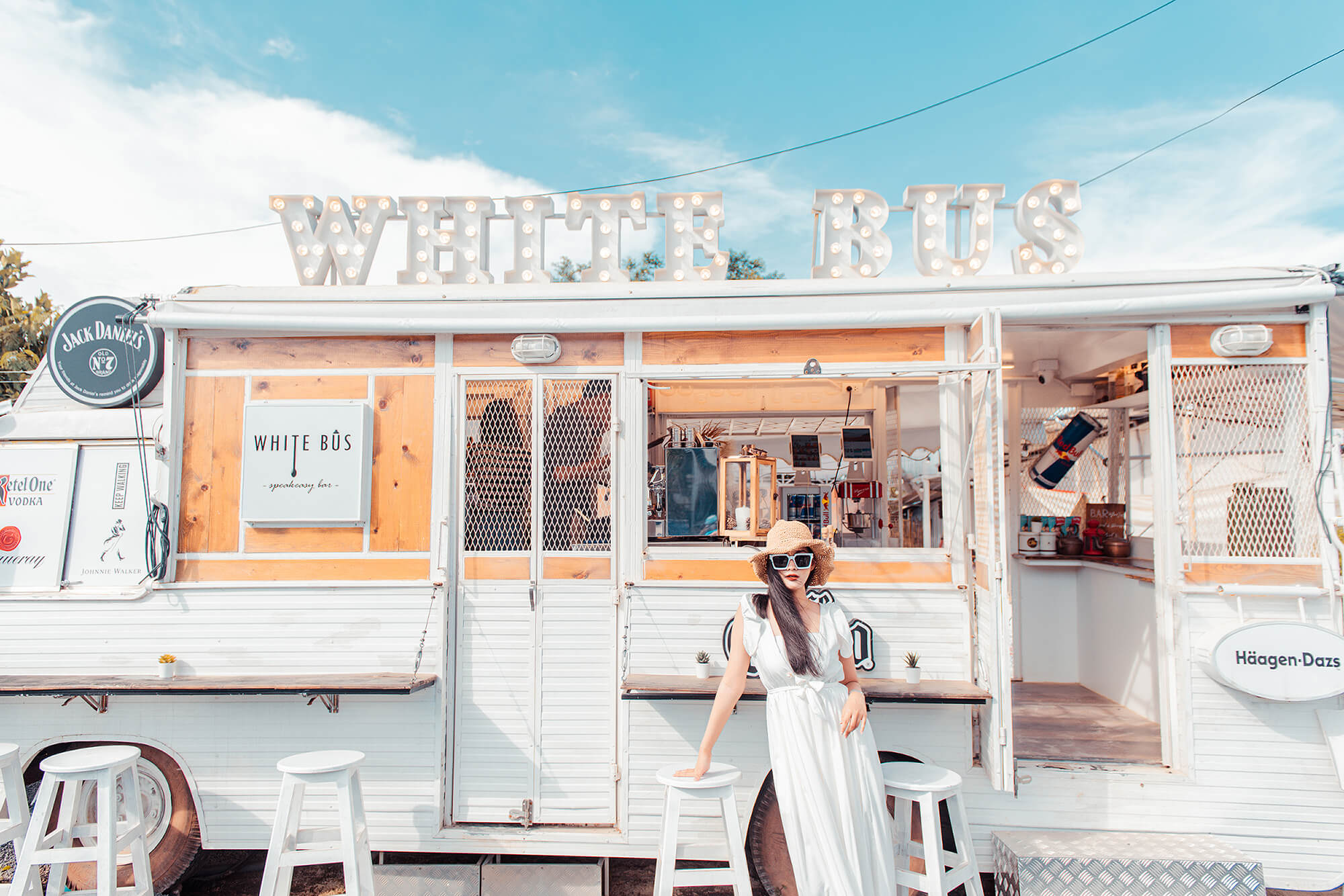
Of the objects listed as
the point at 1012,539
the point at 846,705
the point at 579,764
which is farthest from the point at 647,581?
the point at 1012,539

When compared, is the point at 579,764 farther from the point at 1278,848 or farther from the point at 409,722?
the point at 1278,848

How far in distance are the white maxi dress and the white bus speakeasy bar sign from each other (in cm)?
227

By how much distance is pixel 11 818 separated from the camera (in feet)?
11.8

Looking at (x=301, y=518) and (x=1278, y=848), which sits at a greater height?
(x=301, y=518)

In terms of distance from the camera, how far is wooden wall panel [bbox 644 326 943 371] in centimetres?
396

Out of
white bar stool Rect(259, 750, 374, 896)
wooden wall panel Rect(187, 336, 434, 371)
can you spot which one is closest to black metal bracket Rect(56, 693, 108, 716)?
white bar stool Rect(259, 750, 374, 896)

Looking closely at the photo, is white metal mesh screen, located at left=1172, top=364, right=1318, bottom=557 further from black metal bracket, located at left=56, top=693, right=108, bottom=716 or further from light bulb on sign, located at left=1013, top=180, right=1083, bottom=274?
black metal bracket, located at left=56, top=693, right=108, bottom=716

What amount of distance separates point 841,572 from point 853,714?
100 cm

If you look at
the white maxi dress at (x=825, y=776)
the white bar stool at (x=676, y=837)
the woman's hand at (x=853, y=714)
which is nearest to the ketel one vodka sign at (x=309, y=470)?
the white bar stool at (x=676, y=837)

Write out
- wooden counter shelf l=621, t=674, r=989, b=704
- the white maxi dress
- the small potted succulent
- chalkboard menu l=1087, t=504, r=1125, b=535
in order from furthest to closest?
1. chalkboard menu l=1087, t=504, r=1125, b=535
2. the small potted succulent
3. wooden counter shelf l=621, t=674, r=989, b=704
4. the white maxi dress

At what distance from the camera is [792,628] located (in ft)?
9.73

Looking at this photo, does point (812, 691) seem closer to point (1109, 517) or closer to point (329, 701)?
point (329, 701)

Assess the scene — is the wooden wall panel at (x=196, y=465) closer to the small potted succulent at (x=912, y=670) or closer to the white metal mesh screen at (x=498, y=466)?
the white metal mesh screen at (x=498, y=466)

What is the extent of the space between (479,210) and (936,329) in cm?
265
